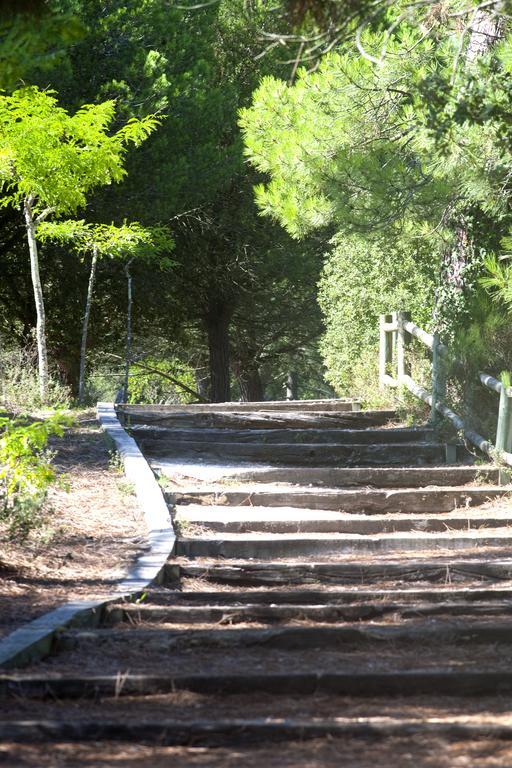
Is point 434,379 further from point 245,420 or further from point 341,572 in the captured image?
point 341,572

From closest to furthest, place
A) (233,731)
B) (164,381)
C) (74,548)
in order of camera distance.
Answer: (233,731), (74,548), (164,381)

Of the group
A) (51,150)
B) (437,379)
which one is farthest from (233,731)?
(51,150)

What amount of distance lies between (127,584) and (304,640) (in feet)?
3.68

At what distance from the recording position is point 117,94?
16500mm

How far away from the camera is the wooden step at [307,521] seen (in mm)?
6574

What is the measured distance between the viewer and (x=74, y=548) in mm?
5449

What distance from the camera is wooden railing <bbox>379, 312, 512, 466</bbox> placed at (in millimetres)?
8383

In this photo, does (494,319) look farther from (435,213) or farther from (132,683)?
(132,683)

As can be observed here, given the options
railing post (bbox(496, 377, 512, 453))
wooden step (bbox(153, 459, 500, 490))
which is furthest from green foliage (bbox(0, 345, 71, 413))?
railing post (bbox(496, 377, 512, 453))

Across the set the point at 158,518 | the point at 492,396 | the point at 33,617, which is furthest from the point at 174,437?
the point at 33,617

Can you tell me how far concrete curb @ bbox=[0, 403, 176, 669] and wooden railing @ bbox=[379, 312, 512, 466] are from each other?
309 centimetres

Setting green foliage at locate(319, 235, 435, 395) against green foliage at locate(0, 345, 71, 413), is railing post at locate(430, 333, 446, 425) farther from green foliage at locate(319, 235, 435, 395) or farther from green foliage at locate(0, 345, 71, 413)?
green foliage at locate(0, 345, 71, 413)

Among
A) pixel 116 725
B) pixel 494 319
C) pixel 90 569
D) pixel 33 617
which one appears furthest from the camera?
pixel 494 319

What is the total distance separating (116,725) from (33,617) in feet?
4.52
